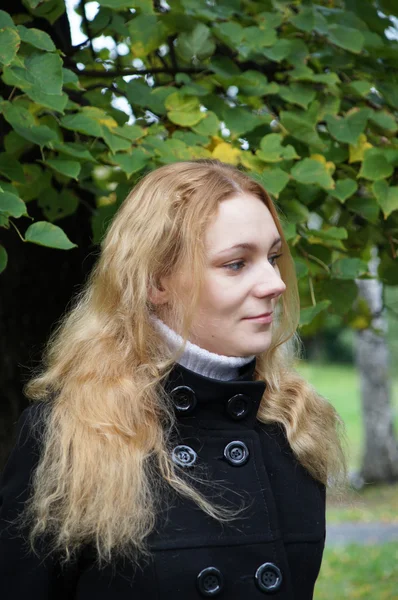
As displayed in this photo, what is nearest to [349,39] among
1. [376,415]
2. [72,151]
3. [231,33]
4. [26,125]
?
[231,33]

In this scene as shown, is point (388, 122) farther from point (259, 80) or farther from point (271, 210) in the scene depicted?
point (271, 210)

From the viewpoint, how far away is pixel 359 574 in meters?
6.61

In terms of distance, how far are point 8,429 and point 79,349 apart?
1.05m

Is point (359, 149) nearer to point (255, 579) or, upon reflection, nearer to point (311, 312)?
point (311, 312)

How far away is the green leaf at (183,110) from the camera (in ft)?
8.44

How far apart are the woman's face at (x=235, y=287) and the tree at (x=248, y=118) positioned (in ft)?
1.85

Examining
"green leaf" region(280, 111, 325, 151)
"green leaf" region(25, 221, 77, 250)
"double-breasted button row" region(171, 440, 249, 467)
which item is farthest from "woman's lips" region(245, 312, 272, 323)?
"green leaf" region(280, 111, 325, 151)

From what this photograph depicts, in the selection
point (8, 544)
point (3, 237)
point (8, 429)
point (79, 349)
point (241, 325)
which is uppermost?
point (241, 325)

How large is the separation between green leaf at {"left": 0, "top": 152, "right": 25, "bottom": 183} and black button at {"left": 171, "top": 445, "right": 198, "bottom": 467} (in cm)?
94

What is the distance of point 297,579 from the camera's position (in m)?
1.97

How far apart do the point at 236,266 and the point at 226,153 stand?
2.34 feet

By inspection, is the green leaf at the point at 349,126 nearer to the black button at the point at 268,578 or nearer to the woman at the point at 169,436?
the woman at the point at 169,436

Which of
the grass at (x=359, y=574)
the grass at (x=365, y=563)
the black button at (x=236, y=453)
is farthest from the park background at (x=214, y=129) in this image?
the grass at (x=359, y=574)

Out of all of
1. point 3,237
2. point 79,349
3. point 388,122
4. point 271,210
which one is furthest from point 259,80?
point 79,349
